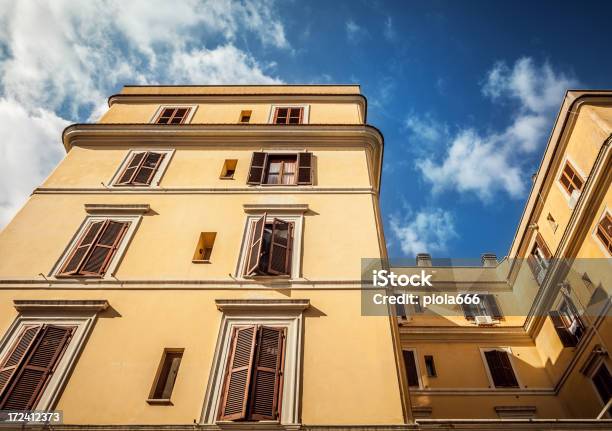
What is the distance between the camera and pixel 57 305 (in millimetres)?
9258

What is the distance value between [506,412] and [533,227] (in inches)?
310

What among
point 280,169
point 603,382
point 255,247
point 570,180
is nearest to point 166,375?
point 255,247

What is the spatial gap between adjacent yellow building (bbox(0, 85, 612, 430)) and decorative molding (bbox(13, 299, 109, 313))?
47mm

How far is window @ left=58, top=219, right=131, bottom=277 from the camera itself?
1035 centimetres

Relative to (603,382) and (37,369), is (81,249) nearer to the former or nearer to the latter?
(37,369)

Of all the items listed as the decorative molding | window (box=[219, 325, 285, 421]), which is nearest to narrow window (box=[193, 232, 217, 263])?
the decorative molding

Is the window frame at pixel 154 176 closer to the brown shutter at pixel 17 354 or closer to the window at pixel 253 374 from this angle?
the brown shutter at pixel 17 354

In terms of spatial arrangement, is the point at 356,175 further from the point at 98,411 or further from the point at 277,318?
the point at 98,411

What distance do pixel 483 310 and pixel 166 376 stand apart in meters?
15.8

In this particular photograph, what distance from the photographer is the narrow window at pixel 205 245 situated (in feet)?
36.4

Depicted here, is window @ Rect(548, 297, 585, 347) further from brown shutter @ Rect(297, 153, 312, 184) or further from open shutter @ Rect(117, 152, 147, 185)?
open shutter @ Rect(117, 152, 147, 185)

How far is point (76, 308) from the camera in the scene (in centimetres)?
926

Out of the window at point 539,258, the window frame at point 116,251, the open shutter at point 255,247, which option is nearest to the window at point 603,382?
the window at point 539,258

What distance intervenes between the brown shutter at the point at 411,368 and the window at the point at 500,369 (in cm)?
280
